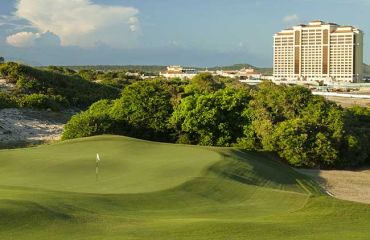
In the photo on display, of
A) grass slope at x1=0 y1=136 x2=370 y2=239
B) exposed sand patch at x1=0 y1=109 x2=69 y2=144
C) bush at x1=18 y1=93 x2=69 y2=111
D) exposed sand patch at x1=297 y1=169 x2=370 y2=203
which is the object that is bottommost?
exposed sand patch at x1=297 y1=169 x2=370 y2=203

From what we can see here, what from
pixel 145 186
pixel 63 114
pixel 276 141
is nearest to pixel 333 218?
pixel 145 186

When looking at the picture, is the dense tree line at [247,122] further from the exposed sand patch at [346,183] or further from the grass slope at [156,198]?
the grass slope at [156,198]

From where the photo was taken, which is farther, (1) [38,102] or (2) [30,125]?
(1) [38,102]

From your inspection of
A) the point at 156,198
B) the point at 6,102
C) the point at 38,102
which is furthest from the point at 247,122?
the point at 6,102

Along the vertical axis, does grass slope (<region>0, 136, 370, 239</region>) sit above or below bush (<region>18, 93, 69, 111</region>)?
below

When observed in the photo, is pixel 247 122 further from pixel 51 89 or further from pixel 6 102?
pixel 51 89

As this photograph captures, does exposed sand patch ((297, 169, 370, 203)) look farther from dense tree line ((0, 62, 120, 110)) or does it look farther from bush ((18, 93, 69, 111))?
dense tree line ((0, 62, 120, 110))

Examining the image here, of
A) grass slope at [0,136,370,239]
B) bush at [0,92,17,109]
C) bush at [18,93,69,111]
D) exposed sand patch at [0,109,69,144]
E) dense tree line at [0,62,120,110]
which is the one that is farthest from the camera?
dense tree line at [0,62,120,110]

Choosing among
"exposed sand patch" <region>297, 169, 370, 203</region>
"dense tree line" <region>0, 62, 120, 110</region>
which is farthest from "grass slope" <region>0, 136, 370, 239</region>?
"dense tree line" <region>0, 62, 120, 110</region>
